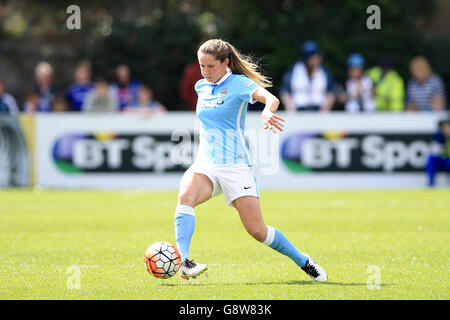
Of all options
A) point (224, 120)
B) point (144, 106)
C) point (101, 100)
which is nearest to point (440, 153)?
point (144, 106)

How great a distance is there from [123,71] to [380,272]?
11.9 m

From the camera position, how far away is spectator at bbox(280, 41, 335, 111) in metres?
17.8

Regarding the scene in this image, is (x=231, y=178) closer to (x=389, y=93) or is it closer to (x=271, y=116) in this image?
(x=271, y=116)

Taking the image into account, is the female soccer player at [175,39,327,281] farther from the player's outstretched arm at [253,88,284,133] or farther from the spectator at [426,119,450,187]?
the spectator at [426,119,450,187]

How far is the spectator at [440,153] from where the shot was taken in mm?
17141

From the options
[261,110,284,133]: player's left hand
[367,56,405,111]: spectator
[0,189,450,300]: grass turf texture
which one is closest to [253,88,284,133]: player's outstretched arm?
[261,110,284,133]: player's left hand

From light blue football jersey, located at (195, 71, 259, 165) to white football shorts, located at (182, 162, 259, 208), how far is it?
0.06 meters

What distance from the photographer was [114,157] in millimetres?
17422

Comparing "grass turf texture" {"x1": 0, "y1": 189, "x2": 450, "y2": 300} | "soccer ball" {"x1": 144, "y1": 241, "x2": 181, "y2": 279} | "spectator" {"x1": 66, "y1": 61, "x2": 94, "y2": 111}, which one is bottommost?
"grass turf texture" {"x1": 0, "y1": 189, "x2": 450, "y2": 300}

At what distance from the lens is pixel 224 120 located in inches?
289

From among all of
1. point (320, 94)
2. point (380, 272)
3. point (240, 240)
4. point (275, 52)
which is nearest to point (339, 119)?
point (320, 94)

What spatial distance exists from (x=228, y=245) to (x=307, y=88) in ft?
28.4

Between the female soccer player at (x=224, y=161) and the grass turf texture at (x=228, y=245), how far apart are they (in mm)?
401

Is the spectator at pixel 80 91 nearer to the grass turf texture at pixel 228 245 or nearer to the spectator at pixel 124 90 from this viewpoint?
the spectator at pixel 124 90
